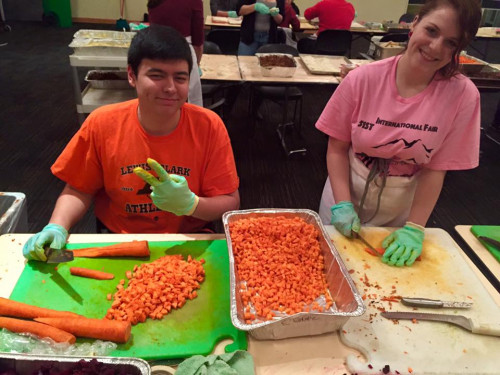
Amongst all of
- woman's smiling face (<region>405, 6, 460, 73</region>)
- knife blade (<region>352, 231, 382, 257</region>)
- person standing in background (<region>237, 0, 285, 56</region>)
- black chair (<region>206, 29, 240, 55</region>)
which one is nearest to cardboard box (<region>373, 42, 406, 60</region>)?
person standing in background (<region>237, 0, 285, 56</region>)

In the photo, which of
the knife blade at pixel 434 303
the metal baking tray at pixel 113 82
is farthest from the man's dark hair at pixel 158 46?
the metal baking tray at pixel 113 82

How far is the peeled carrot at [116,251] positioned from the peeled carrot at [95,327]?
0.35m

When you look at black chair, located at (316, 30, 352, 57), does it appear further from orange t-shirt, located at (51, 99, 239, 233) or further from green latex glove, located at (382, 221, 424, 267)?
green latex glove, located at (382, 221, 424, 267)

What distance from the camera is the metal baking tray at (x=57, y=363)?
102 cm

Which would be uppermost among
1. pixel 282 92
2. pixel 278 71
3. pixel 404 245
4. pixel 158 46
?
pixel 158 46

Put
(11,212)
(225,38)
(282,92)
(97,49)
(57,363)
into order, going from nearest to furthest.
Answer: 1. (57,363)
2. (11,212)
3. (97,49)
4. (282,92)
5. (225,38)

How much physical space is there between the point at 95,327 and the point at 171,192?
54cm

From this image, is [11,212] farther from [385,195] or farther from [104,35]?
[104,35]

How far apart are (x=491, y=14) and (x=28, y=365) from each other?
540 inches

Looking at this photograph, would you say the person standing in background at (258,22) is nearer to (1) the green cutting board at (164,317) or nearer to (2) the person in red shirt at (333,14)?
(2) the person in red shirt at (333,14)

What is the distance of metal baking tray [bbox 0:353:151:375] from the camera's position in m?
1.02

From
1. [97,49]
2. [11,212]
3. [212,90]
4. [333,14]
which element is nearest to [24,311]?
[11,212]

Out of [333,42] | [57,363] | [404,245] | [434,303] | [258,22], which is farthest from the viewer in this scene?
[333,42]

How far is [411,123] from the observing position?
1755 millimetres
